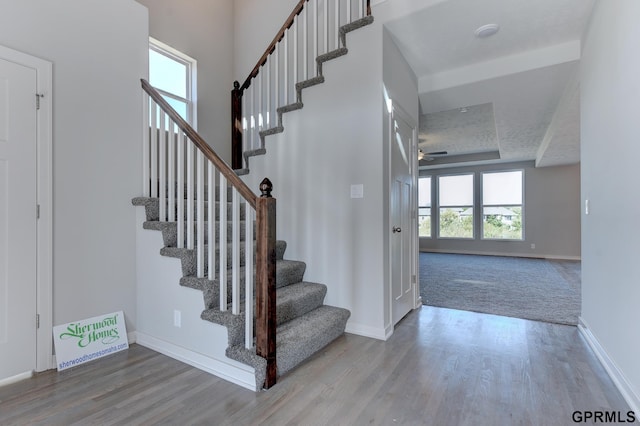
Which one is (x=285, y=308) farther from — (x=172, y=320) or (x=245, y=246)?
(x=172, y=320)

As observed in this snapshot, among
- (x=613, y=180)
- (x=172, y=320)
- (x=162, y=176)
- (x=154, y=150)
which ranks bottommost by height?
(x=172, y=320)

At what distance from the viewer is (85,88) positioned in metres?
2.44

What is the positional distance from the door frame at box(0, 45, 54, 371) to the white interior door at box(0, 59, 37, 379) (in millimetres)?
26

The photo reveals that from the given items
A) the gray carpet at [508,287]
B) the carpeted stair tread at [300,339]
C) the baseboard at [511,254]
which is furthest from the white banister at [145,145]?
the baseboard at [511,254]

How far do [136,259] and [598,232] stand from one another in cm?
371

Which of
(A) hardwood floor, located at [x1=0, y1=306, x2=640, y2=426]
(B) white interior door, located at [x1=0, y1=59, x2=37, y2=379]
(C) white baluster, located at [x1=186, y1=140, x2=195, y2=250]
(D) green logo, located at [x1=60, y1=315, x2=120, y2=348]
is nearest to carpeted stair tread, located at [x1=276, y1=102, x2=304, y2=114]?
(C) white baluster, located at [x1=186, y1=140, x2=195, y2=250]

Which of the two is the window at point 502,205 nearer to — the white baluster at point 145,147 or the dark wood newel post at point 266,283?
the dark wood newel post at point 266,283

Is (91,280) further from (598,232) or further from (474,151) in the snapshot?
(474,151)

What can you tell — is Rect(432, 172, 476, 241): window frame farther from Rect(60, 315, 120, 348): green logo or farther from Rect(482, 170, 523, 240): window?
Rect(60, 315, 120, 348): green logo

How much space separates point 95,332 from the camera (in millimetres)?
2412

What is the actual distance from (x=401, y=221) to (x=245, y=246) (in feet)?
5.65

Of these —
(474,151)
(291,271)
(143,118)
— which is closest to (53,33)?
(143,118)

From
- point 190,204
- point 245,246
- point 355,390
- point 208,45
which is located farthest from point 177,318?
point 208,45

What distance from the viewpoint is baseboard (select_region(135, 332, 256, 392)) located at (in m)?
1.99
